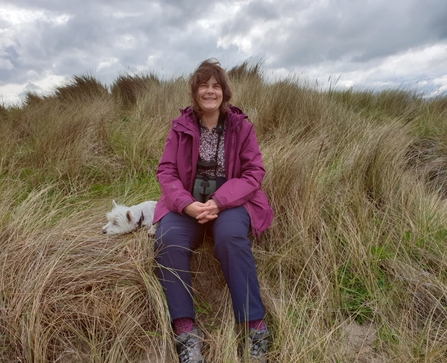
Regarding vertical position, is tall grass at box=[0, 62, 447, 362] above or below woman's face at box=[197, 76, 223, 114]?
below

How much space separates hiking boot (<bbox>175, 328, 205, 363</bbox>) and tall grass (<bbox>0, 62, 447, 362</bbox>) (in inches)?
2.3

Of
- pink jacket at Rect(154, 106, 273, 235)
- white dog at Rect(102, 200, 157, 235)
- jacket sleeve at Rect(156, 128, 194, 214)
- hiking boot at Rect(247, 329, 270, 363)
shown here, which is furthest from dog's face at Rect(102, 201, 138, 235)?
hiking boot at Rect(247, 329, 270, 363)

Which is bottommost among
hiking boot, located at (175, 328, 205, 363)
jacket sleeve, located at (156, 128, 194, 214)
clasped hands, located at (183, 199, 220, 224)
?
hiking boot, located at (175, 328, 205, 363)

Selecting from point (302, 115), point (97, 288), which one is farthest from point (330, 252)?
point (302, 115)

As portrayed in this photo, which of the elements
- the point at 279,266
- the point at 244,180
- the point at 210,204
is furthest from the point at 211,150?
the point at 279,266

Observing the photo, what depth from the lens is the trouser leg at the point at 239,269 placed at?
2143 millimetres

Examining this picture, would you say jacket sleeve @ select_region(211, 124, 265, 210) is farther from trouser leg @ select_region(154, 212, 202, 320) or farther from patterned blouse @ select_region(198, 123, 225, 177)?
trouser leg @ select_region(154, 212, 202, 320)

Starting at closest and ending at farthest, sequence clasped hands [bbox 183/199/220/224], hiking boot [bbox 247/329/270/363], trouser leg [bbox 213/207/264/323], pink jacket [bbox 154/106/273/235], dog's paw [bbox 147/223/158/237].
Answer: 1. hiking boot [bbox 247/329/270/363]
2. trouser leg [bbox 213/207/264/323]
3. clasped hands [bbox 183/199/220/224]
4. pink jacket [bbox 154/106/273/235]
5. dog's paw [bbox 147/223/158/237]

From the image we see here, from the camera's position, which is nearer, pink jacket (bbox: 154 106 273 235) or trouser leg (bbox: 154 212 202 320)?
trouser leg (bbox: 154 212 202 320)

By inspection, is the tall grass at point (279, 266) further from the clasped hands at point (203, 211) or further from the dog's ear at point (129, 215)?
the clasped hands at point (203, 211)

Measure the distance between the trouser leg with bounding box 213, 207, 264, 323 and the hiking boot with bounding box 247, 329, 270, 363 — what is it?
0.09 meters

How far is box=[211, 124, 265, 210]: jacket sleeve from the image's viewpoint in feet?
7.93

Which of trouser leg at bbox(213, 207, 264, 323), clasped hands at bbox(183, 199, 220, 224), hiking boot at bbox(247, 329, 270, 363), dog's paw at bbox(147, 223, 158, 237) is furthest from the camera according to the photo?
dog's paw at bbox(147, 223, 158, 237)

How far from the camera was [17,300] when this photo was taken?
2.14m
